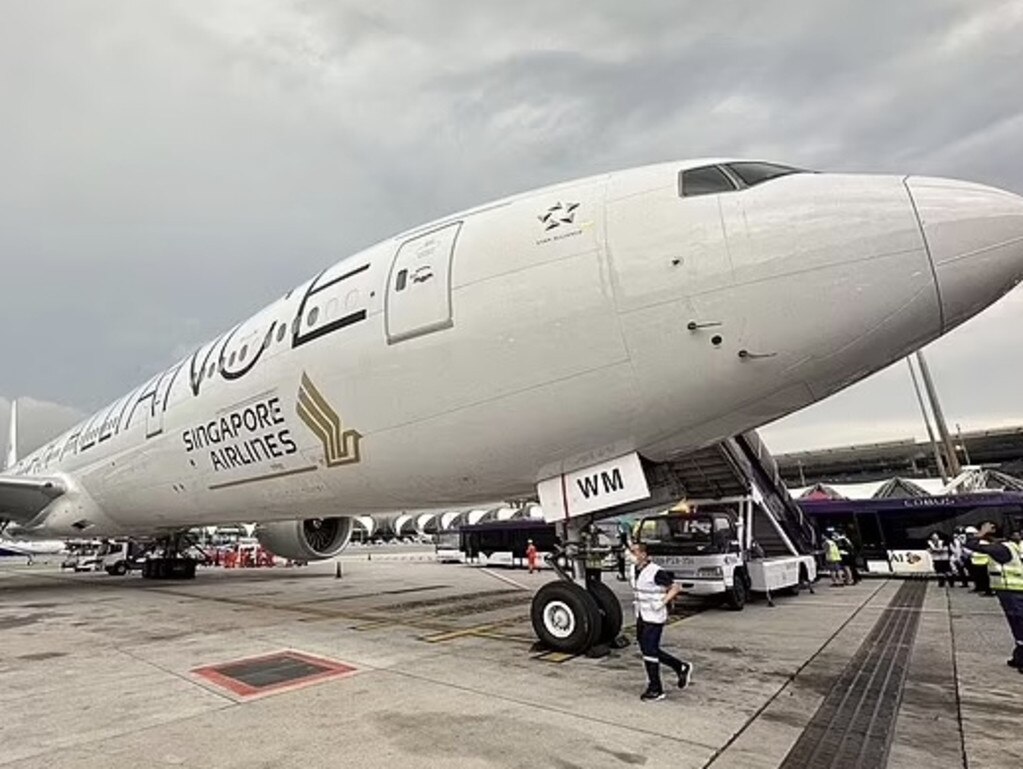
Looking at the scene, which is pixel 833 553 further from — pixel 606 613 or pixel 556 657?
pixel 556 657

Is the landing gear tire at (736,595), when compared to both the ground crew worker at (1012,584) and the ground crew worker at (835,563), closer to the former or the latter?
the ground crew worker at (1012,584)

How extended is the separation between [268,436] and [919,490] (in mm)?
38605

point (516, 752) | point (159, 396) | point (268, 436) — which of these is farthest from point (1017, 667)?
point (159, 396)

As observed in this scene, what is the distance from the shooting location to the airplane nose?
4766mm

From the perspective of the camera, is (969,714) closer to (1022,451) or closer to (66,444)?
(66,444)

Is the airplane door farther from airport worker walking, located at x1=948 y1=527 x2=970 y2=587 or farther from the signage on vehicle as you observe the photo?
the signage on vehicle

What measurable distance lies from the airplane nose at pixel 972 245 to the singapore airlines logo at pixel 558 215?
2.78 metres

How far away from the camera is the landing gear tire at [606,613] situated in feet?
22.6

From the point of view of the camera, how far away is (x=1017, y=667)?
6.72 metres

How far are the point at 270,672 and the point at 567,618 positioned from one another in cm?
300

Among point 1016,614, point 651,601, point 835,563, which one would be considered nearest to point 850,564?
point 835,563

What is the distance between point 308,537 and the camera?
14125 millimetres

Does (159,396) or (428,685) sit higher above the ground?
(159,396)

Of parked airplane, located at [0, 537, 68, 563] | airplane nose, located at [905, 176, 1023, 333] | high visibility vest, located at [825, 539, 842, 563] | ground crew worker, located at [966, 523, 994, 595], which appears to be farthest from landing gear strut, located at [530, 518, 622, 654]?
parked airplane, located at [0, 537, 68, 563]
